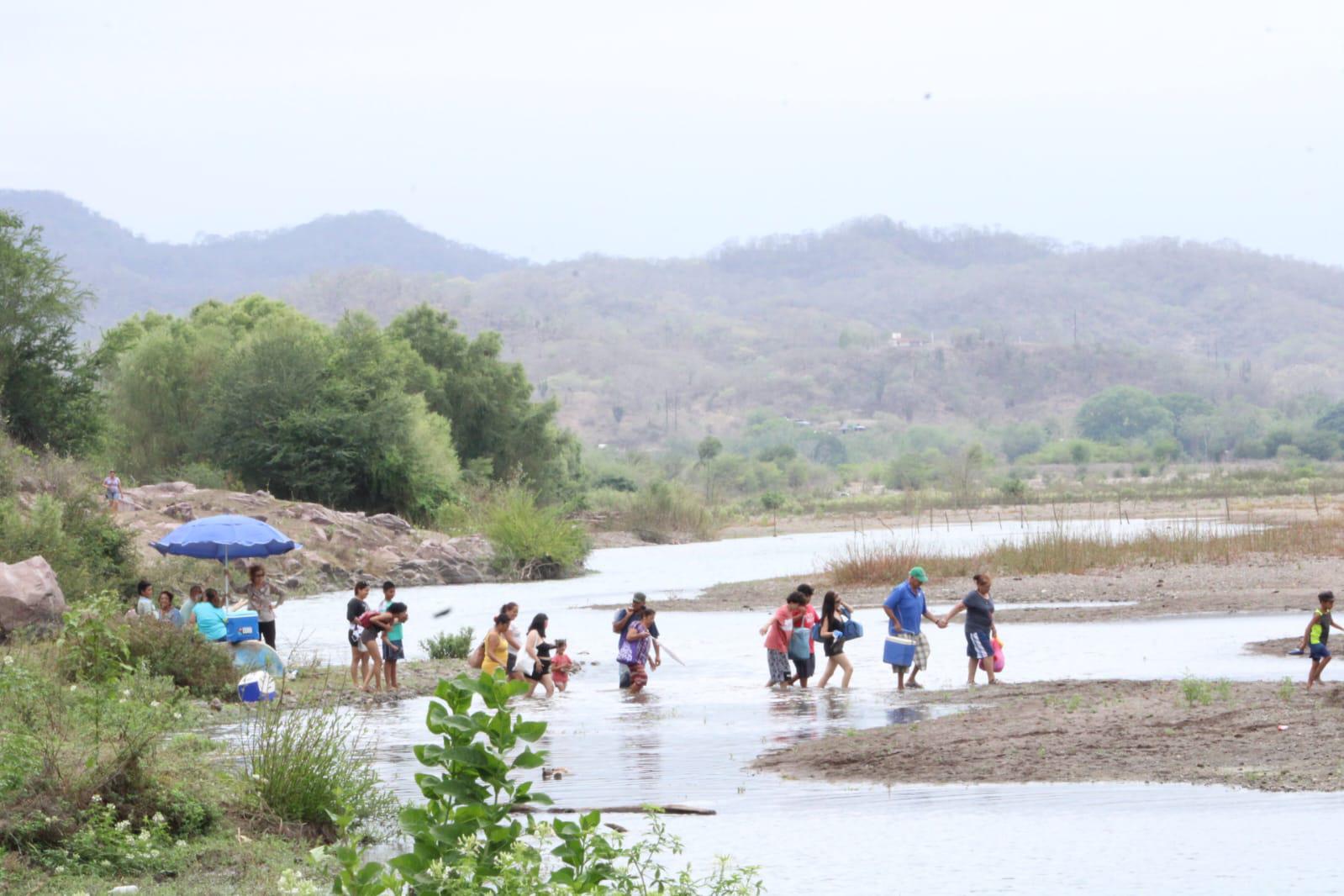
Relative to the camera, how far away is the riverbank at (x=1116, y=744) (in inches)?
557

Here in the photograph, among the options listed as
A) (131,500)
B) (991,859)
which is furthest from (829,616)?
(131,500)

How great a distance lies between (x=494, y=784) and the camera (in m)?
6.42

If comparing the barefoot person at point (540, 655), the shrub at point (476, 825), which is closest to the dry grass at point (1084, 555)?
the barefoot person at point (540, 655)

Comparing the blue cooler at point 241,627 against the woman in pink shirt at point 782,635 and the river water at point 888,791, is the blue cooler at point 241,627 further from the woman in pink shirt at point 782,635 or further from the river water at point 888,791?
the woman in pink shirt at point 782,635

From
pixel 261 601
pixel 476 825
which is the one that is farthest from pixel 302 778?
pixel 261 601

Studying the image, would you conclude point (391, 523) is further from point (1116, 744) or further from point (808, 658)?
point (1116, 744)

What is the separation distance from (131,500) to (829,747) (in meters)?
35.7

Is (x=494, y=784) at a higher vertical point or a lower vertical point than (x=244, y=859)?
higher

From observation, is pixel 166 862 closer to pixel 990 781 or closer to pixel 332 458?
pixel 990 781

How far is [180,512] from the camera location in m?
47.1

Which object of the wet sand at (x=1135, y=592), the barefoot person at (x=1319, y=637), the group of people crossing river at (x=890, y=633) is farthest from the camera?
the wet sand at (x=1135, y=592)

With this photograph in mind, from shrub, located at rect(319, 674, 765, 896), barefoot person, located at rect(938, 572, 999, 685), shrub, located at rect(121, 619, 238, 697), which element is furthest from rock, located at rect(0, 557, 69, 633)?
shrub, located at rect(319, 674, 765, 896)

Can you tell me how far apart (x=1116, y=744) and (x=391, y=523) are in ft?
139

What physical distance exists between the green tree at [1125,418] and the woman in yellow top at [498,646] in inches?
6897
